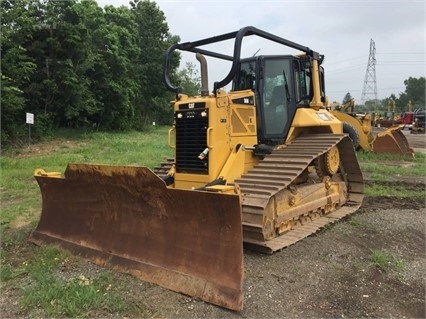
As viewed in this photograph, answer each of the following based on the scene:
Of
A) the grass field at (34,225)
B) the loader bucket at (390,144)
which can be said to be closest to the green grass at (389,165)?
the grass field at (34,225)

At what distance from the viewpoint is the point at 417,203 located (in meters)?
8.07

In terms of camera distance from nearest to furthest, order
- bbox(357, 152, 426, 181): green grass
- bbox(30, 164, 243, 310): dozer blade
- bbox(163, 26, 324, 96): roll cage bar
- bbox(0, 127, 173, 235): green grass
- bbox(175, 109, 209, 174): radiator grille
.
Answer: bbox(30, 164, 243, 310): dozer blade → bbox(163, 26, 324, 96): roll cage bar → bbox(175, 109, 209, 174): radiator grille → bbox(0, 127, 173, 235): green grass → bbox(357, 152, 426, 181): green grass

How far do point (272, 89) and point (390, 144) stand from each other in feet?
36.1

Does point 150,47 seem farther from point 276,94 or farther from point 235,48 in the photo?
point 235,48

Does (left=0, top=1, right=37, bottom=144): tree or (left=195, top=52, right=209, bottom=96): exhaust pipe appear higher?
(left=0, top=1, right=37, bottom=144): tree

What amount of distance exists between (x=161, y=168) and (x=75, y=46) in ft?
56.4

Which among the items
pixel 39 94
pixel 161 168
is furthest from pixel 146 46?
pixel 161 168

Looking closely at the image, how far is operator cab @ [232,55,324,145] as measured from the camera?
20.7 ft

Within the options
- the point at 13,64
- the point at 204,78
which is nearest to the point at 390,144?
the point at 204,78

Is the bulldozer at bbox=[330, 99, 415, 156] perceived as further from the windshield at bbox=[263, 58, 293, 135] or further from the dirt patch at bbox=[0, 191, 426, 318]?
the dirt patch at bbox=[0, 191, 426, 318]

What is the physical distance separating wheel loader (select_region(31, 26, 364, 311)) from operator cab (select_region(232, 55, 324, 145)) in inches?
0.6

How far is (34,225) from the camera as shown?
6512 mm

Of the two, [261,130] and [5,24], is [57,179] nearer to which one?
[261,130]

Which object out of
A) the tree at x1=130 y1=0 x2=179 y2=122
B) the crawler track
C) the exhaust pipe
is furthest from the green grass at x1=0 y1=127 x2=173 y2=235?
the tree at x1=130 y1=0 x2=179 y2=122
